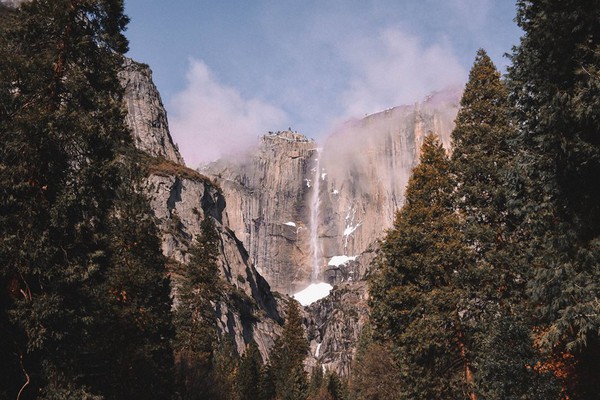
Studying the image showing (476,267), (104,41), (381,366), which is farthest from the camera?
(381,366)

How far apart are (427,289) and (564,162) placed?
27.9 feet

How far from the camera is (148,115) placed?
5300 inches

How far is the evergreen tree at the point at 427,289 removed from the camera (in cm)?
1719

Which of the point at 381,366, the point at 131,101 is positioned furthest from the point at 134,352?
the point at 131,101

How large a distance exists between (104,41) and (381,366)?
94.2ft

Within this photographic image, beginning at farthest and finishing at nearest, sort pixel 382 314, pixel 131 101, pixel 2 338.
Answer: pixel 131 101
pixel 382 314
pixel 2 338

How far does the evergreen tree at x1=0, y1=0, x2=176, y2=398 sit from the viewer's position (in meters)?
10.7

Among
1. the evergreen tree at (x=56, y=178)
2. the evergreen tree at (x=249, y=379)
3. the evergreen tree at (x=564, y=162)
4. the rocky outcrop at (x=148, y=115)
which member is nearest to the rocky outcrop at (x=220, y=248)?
the rocky outcrop at (x=148, y=115)

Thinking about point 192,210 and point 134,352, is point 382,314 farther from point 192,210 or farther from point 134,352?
point 192,210

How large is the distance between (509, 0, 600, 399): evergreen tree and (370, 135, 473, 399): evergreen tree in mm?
4869

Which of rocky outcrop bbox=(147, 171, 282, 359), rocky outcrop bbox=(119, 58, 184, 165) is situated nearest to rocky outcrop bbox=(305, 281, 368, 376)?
rocky outcrop bbox=(147, 171, 282, 359)

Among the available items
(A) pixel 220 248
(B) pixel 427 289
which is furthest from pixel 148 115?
(B) pixel 427 289

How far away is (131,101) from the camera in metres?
134

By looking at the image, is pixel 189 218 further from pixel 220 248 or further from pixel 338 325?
pixel 338 325
